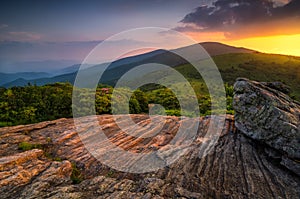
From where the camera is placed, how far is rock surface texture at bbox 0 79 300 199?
9.12 meters

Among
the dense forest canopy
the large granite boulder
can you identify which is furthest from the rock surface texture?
the dense forest canopy

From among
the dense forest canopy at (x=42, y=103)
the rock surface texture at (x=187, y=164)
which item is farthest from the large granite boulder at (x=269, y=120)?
the dense forest canopy at (x=42, y=103)

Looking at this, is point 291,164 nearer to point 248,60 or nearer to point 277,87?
point 277,87

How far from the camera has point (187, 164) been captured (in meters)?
11.5

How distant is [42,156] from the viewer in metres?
12.3

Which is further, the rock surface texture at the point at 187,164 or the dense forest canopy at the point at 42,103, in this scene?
the dense forest canopy at the point at 42,103

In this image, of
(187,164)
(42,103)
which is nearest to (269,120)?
(187,164)

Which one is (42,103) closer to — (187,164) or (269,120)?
(187,164)

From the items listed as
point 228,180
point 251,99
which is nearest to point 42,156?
point 228,180

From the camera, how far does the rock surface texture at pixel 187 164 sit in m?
9.12

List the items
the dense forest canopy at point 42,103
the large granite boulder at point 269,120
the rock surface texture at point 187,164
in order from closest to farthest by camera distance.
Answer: the rock surface texture at point 187,164 → the large granite boulder at point 269,120 → the dense forest canopy at point 42,103

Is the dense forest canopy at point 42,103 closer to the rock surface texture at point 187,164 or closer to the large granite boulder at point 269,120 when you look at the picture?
the rock surface texture at point 187,164

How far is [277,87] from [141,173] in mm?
13901

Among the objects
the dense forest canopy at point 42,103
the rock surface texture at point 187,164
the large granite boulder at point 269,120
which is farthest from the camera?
the dense forest canopy at point 42,103
